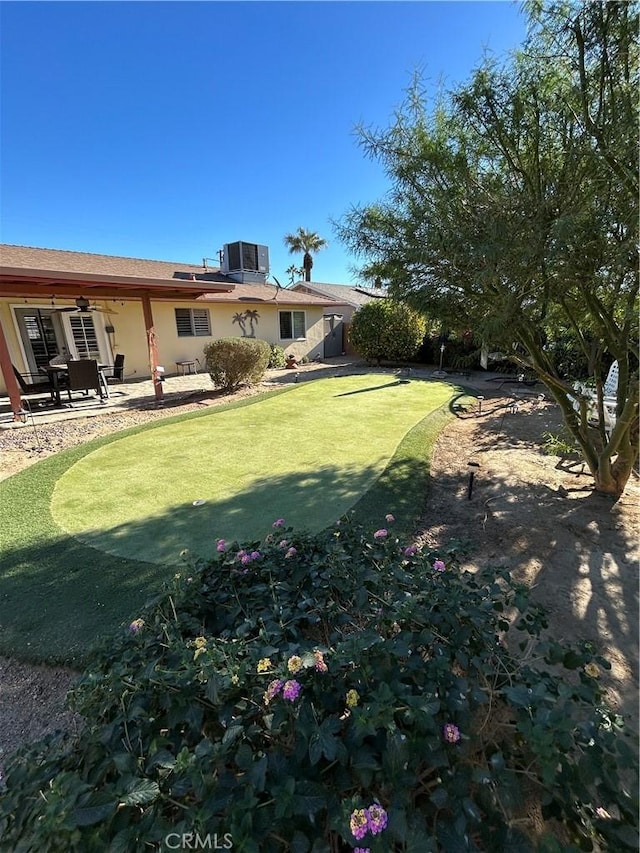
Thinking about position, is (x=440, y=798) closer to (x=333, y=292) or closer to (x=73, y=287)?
(x=73, y=287)

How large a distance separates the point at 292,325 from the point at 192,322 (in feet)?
17.8

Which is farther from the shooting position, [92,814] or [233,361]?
[233,361]

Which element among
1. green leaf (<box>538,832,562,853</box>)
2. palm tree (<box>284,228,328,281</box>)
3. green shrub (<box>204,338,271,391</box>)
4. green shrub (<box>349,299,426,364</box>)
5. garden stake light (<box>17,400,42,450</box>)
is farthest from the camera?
palm tree (<box>284,228,328,281</box>)

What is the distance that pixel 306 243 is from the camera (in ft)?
122

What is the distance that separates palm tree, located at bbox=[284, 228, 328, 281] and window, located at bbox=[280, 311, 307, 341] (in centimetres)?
2119

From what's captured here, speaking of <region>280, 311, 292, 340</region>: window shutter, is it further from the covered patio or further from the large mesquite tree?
the large mesquite tree

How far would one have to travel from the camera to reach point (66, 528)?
13.3 ft

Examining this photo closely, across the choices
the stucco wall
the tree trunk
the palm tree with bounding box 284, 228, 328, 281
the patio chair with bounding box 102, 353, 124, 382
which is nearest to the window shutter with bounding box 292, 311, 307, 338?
the stucco wall

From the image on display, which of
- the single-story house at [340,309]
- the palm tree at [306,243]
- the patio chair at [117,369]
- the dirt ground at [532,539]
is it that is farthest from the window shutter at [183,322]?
the palm tree at [306,243]

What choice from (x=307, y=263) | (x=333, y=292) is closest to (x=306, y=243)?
(x=307, y=263)

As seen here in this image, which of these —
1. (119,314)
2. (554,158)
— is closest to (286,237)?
(119,314)

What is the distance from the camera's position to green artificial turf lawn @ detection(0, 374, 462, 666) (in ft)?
9.55

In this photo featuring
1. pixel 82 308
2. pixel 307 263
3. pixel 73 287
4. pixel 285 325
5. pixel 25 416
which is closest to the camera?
pixel 25 416

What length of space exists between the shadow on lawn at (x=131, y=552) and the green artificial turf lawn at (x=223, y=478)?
2 cm
